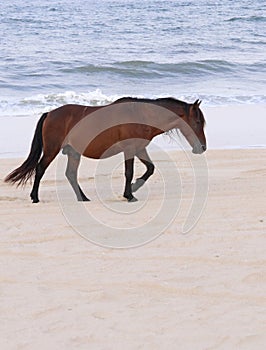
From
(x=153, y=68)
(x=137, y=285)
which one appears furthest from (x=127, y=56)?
(x=137, y=285)

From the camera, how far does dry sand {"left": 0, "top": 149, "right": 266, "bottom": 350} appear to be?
3193mm

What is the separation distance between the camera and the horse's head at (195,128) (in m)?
5.84

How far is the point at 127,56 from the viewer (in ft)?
66.5

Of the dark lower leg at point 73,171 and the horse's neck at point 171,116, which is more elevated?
the horse's neck at point 171,116

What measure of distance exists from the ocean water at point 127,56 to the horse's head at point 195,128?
5791 millimetres

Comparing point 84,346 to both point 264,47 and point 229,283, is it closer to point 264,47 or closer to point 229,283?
point 229,283

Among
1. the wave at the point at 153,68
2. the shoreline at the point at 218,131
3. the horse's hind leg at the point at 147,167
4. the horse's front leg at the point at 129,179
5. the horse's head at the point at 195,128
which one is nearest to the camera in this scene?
the horse's head at the point at 195,128

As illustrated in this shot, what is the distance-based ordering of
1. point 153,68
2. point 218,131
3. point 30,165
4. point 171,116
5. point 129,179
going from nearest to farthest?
1. point 171,116
2. point 129,179
3. point 30,165
4. point 218,131
5. point 153,68

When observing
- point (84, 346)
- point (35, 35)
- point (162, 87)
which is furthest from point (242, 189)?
point (35, 35)

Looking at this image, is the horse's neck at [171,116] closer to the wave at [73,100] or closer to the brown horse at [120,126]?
the brown horse at [120,126]

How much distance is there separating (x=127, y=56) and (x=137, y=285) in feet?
55.7

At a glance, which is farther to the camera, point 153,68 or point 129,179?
point 153,68

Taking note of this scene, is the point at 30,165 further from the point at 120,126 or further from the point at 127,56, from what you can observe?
the point at 127,56

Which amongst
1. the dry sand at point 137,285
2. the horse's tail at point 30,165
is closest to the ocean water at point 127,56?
the horse's tail at point 30,165
